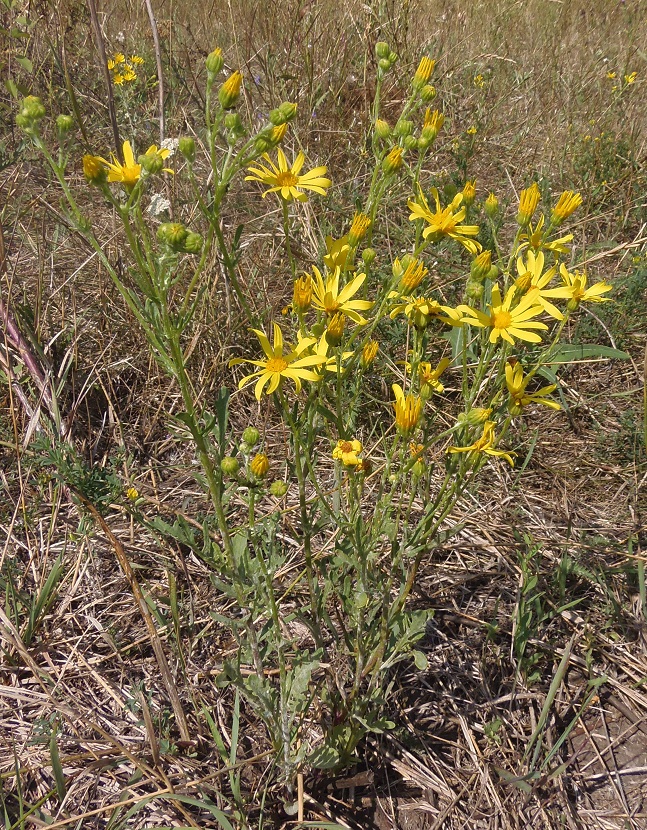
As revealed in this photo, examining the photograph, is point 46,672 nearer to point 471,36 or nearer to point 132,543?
point 132,543

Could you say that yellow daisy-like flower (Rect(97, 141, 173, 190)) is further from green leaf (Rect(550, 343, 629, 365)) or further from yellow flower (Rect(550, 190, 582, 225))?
green leaf (Rect(550, 343, 629, 365))

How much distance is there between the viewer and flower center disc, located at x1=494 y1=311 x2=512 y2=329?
4.24 ft

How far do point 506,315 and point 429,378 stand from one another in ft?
0.69

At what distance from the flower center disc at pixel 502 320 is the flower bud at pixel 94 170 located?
2.68 feet

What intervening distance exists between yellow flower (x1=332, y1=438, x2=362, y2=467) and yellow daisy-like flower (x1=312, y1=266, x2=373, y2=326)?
0.25 meters

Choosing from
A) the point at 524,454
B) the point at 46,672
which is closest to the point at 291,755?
the point at 46,672

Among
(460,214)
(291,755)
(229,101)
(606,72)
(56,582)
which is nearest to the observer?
(229,101)

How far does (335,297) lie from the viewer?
4.30 feet

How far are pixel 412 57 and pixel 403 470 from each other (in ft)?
11.5

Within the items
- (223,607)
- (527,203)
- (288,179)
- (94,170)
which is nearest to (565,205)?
(527,203)

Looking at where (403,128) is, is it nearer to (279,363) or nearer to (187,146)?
(187,146)

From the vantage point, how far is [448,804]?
61.3 inches

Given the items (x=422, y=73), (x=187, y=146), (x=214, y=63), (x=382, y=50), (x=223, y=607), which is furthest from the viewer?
(x=223, y=607)

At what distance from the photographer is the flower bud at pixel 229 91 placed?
1151mm
